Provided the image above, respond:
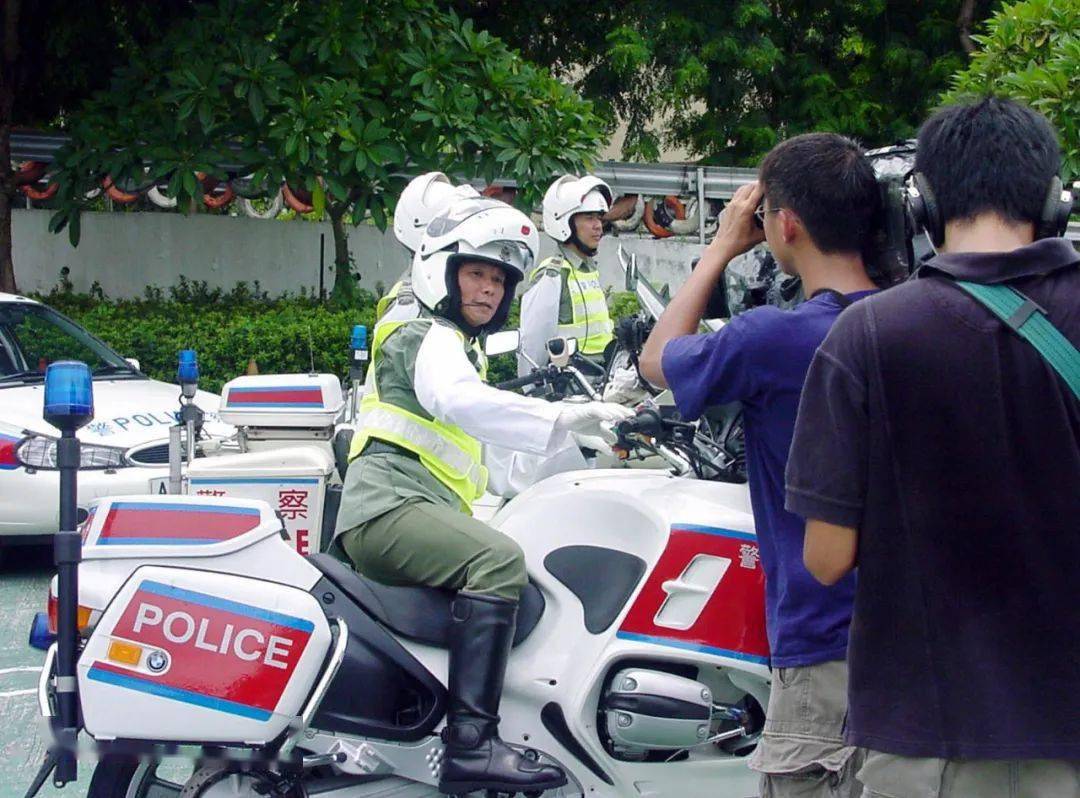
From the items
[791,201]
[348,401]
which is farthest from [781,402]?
[348,401]

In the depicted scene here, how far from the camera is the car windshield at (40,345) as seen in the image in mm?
7797

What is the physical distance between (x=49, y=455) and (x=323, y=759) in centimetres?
421

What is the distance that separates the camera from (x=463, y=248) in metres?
3.74

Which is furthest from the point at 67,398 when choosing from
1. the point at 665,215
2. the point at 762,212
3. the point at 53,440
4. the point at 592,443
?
the point at 665,215

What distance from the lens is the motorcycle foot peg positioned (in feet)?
10.7

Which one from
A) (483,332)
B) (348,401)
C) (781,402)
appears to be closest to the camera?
(781,402)

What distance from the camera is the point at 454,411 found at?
3.46 metres

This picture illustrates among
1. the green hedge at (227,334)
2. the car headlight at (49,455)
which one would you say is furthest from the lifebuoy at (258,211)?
the car headlight at (49,455)

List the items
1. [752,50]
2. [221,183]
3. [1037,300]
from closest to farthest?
[1037,300], [221,183], [752,50]

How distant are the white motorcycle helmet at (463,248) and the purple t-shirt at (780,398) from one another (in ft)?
3.83

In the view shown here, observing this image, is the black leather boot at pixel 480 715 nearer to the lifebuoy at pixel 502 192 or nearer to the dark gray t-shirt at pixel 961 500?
the dark gray t-shirt at pixel 961 500

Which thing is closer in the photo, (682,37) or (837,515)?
(837,515)

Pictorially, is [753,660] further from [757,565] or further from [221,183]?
[221,183]

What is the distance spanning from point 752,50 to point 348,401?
29.0ft
